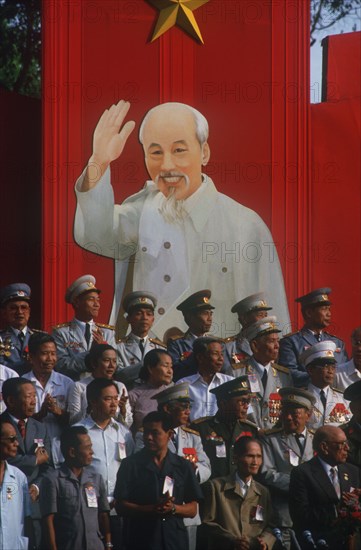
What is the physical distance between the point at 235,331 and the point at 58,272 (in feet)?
5.58

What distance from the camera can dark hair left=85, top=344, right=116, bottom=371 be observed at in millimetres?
12516

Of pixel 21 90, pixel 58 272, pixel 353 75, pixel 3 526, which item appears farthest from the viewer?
pixel 21 90

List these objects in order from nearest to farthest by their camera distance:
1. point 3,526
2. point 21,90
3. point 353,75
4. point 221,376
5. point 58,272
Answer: point 3,526 → point 221,376 → point 58,272 → point 353,75 → point 21,90

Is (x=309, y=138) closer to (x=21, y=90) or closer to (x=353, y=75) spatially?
(x=353, y=75)

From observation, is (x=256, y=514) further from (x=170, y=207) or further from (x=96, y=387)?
(x=170, y=207)

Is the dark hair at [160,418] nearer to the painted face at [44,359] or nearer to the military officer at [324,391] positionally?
the painted face at [44,359]

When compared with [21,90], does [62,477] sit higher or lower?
lower

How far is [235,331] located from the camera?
14258 millimetres

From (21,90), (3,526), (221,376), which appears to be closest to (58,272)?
(221,376)

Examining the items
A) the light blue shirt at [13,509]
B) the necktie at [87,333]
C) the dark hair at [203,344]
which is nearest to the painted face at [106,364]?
the necktie at [87,333]

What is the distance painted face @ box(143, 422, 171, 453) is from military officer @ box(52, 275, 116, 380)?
36.3 inches

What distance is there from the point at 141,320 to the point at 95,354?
0.78m

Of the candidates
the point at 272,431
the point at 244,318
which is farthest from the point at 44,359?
the point at 244,318

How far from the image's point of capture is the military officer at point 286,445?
40.9 ft
